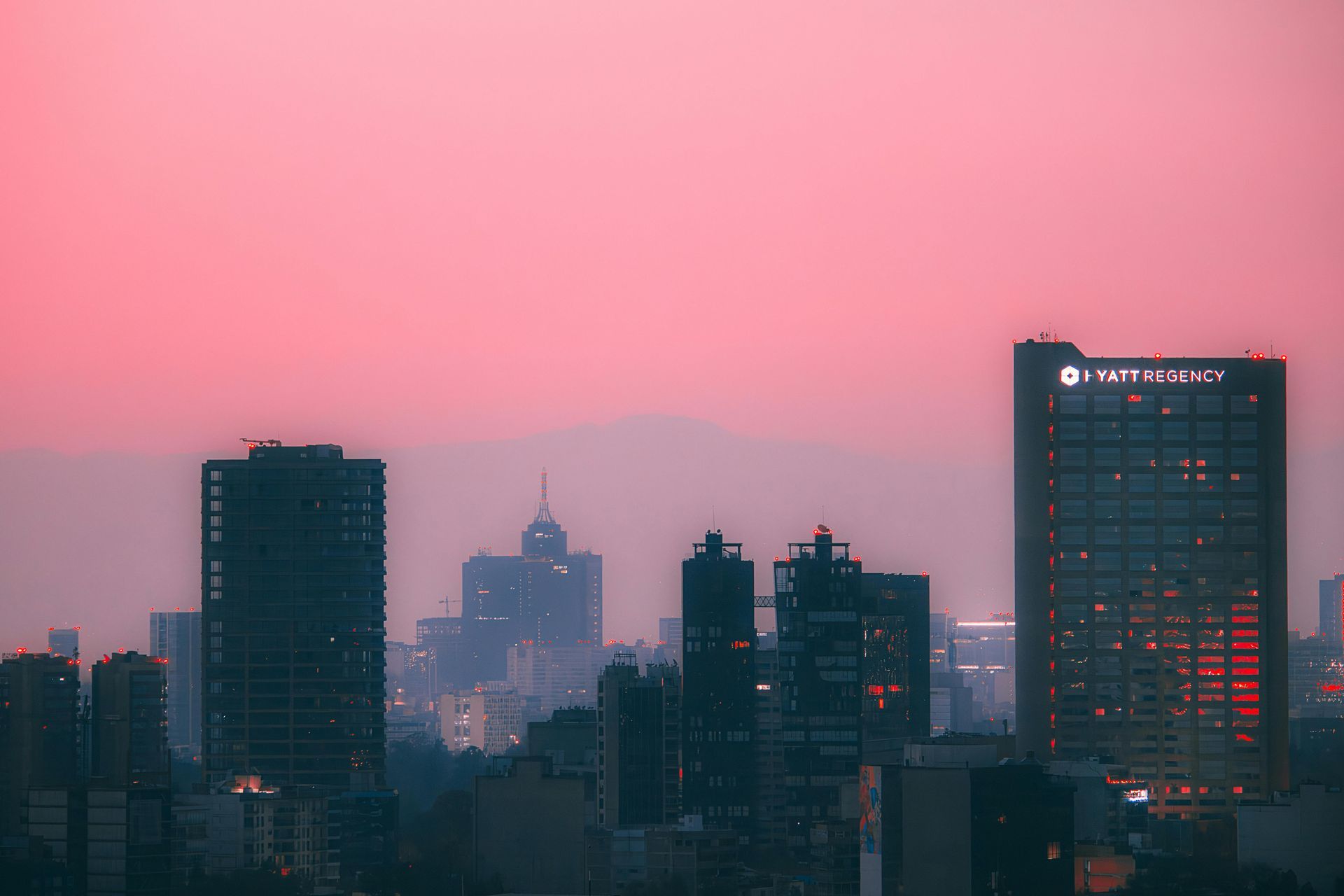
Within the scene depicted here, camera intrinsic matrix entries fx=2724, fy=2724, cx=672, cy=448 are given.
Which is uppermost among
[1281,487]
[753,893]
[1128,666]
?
[1281,487]

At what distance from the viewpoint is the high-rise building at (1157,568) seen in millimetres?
172625

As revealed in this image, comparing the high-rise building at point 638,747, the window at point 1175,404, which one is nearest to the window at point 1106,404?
the window at point 1175,404

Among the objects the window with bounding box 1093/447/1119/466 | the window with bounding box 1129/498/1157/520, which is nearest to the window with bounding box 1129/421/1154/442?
the window with bounding box 1093/447/1119/466

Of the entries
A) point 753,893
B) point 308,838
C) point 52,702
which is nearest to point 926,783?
point 753,893

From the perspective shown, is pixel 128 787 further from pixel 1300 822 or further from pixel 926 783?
pixel 1300 822

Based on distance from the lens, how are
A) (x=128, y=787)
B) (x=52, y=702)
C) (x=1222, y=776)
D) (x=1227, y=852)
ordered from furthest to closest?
(x=52, y=702) < (x=1222, y=776) < (x=1227, y=852) < (x=128, y=787)

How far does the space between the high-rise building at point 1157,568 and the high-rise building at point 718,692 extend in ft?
58.1

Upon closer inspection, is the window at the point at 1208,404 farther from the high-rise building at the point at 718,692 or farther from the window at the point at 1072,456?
the high-rise building at the point at 718,692

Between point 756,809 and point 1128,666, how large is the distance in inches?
1004

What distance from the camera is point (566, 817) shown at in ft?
471

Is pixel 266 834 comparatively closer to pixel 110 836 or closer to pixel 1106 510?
pixel 110 836

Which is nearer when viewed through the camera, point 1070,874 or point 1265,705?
point 1070,874

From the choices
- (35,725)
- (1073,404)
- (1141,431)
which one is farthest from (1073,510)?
(35,725)

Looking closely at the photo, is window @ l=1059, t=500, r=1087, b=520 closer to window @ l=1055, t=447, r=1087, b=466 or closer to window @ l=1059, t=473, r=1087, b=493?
window @ l=1059, t=473, r=1087, b=493
